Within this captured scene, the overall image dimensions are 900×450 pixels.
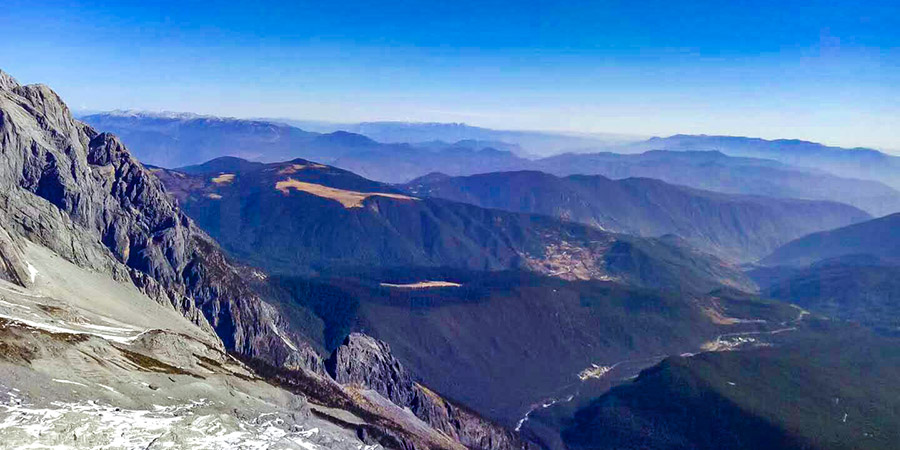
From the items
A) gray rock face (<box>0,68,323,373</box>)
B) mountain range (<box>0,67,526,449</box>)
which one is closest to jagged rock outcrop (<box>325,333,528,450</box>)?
mountain range (<box>0,67,526,449</box>)

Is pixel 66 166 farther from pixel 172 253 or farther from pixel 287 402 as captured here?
pixel 287 402

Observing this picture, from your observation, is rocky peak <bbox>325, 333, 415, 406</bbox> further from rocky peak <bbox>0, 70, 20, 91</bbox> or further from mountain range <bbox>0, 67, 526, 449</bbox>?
rocky peak <bbox>0, 70, 20, 91</bbox>

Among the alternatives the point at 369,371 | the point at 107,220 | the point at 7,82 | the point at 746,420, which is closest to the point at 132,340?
the point at 369,371

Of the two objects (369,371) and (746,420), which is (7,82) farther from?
(746,420)

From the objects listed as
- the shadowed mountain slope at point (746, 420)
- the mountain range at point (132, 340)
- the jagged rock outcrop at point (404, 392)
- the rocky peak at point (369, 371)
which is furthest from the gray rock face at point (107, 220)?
the shadowed mountain slope at point (746, 420)

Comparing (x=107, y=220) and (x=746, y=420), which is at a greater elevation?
(x=107, y=220)

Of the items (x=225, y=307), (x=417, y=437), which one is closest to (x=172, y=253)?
(x=225, y=307)
